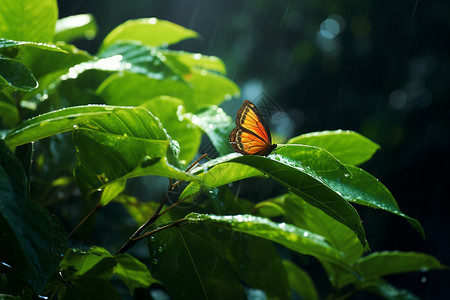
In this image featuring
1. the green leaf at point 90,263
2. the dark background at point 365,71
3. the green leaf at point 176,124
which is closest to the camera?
the green leaf at point 90,263

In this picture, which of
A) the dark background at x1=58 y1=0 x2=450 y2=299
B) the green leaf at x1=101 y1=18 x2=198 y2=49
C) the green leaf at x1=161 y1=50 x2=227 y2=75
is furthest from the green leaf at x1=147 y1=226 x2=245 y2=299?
the dark background at x1=58 y1=0 x2=450 y2=299

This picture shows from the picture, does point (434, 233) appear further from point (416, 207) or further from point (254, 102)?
point (254, 102)

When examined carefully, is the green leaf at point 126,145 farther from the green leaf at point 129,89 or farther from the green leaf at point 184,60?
the green leaf at point 184,60

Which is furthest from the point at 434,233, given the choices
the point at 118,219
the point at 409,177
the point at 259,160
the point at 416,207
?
the point at 259,160

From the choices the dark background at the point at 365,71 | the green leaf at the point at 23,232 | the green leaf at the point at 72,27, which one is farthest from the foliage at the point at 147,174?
the dark background at the point at 365,71

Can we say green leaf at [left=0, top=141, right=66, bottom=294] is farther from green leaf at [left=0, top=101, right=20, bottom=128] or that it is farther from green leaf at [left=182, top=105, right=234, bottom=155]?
green leaf at [left=0, top=101, right=20, bottom=128]

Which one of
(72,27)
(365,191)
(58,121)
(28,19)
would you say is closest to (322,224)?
(365,191)
